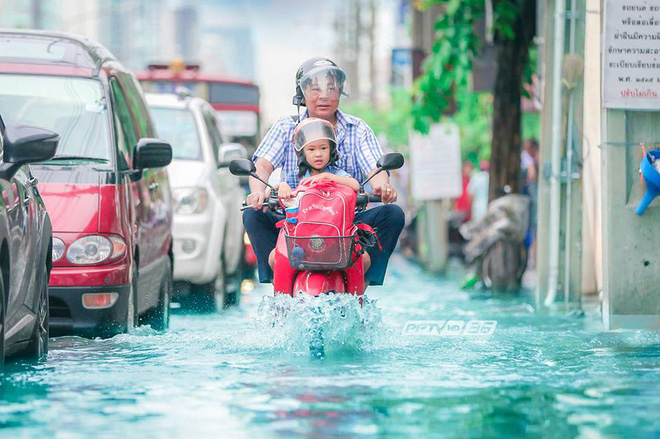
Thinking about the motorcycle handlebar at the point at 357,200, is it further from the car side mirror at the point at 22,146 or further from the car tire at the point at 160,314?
the car tire at the point at 160,314

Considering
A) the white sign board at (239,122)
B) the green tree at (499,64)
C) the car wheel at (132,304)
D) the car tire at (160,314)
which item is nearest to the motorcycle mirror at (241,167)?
the car wheel at (132,304)

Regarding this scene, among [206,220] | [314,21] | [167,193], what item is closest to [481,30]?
[206,220]

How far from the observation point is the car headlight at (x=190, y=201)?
49.2 ft

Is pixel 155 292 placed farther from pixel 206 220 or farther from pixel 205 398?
pixel 205 398

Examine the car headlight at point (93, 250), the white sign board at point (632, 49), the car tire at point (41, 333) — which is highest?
the white sign board at point (632, 49)

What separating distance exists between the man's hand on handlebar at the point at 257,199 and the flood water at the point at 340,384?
0.58 meters

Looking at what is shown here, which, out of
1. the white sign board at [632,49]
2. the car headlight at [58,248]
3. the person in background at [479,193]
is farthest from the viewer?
the person in background at [479,193]

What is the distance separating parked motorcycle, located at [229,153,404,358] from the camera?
341 inches

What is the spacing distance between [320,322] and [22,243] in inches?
67.5

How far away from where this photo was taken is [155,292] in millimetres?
11727

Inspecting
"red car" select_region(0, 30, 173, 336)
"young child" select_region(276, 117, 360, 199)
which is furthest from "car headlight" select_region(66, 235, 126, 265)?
"young child" select_region(276, 117, 360, 199)

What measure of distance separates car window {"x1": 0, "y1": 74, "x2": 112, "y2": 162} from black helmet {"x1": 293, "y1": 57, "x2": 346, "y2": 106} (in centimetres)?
165

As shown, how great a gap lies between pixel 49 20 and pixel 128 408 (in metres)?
128

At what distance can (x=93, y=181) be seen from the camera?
406 inches
